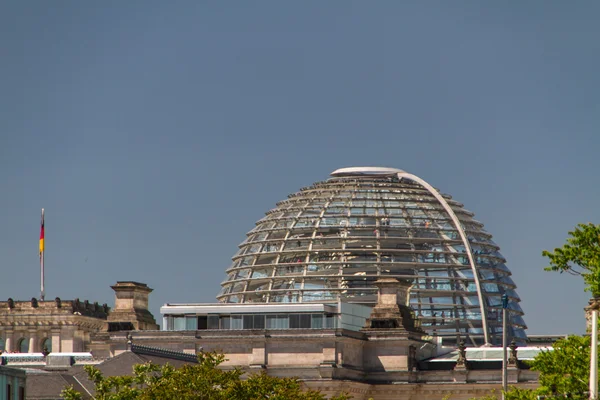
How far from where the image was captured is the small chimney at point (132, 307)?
141637 mm

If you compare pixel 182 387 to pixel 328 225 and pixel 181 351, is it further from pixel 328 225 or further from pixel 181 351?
pixel 328 225

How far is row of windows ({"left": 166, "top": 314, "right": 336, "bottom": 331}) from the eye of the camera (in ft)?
454

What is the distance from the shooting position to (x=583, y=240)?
78312mm

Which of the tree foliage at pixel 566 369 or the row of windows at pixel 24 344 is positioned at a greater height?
the row of windows at pixel 24 344

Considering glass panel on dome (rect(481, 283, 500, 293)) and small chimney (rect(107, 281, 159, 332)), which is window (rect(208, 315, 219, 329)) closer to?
small chimney (rect(107, 281, 159, 332))

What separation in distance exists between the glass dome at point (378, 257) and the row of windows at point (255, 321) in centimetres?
2644

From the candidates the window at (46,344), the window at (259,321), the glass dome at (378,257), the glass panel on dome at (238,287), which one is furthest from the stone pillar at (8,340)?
the window at (259,321)

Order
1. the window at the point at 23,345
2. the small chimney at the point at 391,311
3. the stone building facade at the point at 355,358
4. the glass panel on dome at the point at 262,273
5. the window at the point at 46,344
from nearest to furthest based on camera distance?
the stone building facade at the point at 355,358, the small chimney at the point at 391,311, the glass panel on dome at the point at 262,273, the window at the point at 46,344, the window at the point at 23,345

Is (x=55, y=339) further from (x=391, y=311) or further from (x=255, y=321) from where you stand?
(x=391, y=311)

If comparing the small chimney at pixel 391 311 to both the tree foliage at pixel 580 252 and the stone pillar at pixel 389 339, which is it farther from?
the tree foliage at pixel 580 252

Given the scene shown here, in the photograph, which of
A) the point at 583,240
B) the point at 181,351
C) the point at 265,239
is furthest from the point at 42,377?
the point at 265,239

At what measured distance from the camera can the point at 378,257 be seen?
171000mm

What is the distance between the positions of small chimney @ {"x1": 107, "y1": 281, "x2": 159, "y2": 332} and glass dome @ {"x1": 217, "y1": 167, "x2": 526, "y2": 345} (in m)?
24.1

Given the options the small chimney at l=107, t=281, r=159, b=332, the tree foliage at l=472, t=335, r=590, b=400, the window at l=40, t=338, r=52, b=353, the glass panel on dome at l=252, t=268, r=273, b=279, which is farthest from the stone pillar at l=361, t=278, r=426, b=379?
the tree foliage at l=472, t=335, r=590, b=400
